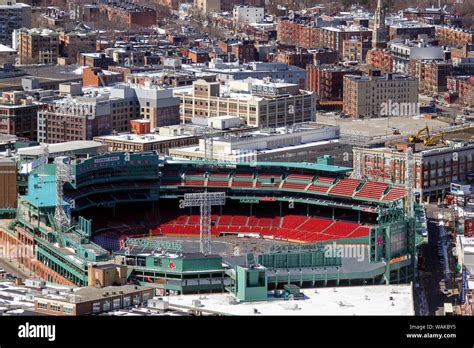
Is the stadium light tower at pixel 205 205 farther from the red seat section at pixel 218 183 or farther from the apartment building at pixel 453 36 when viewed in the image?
the apartment building at pixel 453 36

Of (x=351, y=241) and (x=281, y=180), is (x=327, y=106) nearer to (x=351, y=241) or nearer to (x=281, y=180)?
(x=281, y=180)

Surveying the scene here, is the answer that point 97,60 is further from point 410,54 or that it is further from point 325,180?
point 325,180

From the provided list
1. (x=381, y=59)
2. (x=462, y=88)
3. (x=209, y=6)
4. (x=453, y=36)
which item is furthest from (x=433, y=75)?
(x=209, y=6)

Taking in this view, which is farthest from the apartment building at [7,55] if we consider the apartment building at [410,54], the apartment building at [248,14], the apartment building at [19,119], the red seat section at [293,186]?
the red seat section at [293,186]
